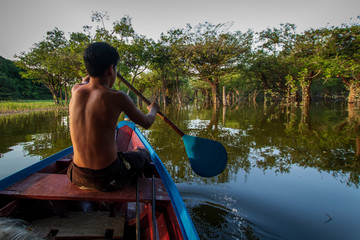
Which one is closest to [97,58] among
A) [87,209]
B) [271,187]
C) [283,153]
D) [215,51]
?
[87,209]

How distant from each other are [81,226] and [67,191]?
Result: 0.99 ft

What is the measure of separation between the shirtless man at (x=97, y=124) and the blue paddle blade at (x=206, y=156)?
126cm

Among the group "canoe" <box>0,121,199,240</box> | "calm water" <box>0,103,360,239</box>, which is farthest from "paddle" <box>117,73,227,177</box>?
"canoe" <box>0,121,199,240</box>

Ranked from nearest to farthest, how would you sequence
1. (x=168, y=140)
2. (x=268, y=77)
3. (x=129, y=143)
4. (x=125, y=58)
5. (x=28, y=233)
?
(x=28, y=233) < (x=129, y=143) < (x=168, y=140) < (x=125, y=58) < (x=268, y=77)

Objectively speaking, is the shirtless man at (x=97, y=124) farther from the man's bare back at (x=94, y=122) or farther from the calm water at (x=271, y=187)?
the calm water at (x=271, y=187)

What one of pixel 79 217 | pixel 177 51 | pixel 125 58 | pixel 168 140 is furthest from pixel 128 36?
pixel 79 217

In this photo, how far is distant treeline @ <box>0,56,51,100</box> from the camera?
118 ft

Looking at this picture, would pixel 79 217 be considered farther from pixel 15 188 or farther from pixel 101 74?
pixel 101 74

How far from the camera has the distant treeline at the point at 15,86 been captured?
118 ft

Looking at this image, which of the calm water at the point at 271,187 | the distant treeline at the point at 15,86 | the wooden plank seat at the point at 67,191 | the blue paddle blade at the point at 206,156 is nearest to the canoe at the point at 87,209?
the wooden plank seat at the point at 67,191

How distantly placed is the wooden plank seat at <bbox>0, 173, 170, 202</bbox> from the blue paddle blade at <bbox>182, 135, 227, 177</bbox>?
942 mm

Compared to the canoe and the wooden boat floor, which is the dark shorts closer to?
the canoe

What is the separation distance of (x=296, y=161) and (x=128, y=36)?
1831 centimetres

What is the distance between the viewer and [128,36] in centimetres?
1770
